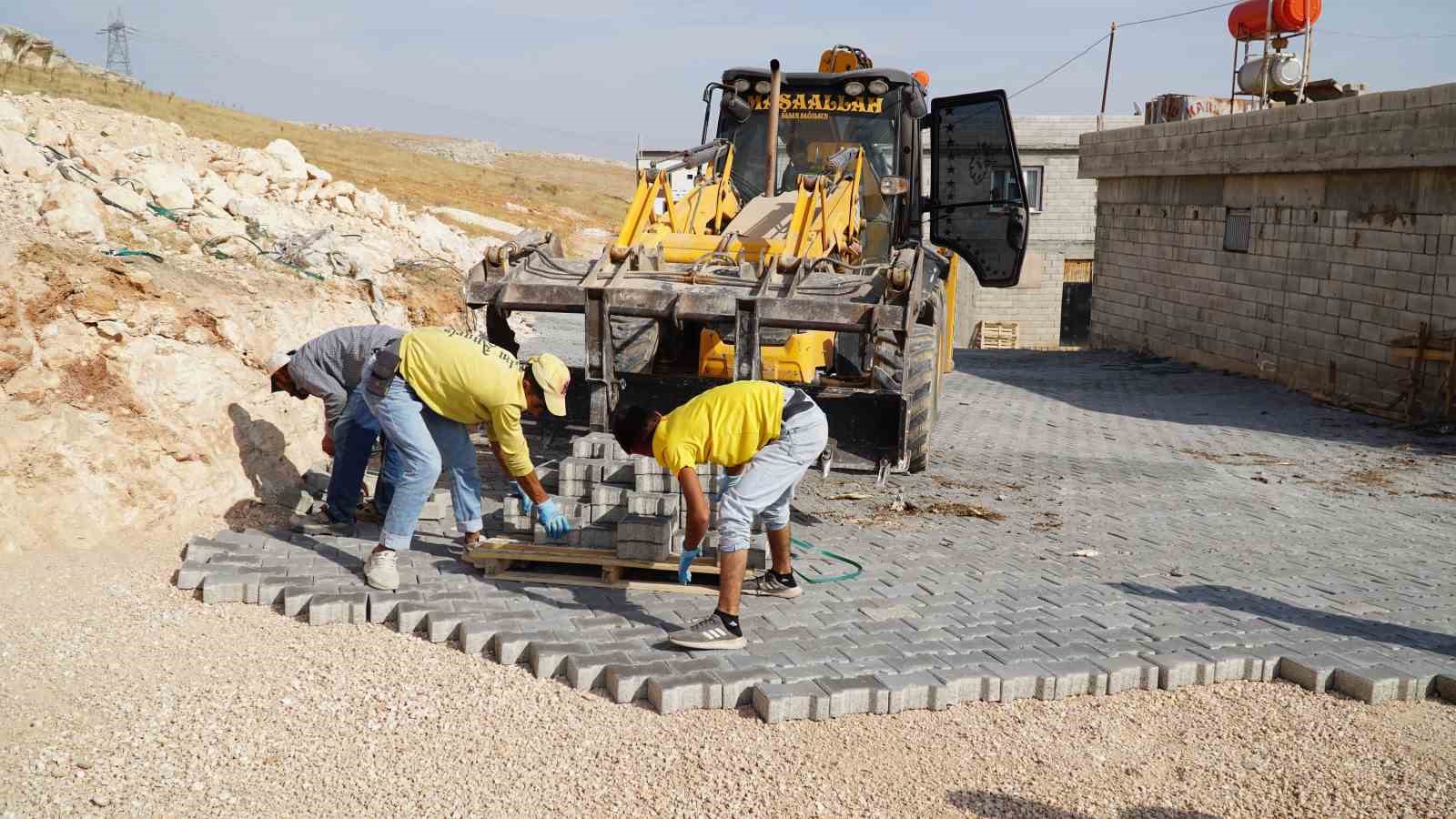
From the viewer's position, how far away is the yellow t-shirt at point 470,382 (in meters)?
5.56

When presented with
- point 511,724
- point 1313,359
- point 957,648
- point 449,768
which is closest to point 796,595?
point 957,648

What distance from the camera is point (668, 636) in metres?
4.96

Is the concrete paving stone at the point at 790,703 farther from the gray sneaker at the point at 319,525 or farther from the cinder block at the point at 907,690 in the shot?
the gray sneaker at the point at 319,525

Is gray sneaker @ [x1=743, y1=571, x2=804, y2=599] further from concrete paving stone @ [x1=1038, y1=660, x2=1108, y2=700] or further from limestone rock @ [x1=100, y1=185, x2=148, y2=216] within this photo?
limestone rock @ [x1=100, y1=185, x2=148, y2=216]

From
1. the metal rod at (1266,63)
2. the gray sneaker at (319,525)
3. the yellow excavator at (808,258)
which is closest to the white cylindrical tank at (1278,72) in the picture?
the metal rod at (1266,63)

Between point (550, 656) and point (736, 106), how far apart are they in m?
6.05

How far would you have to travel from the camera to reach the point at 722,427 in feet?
16.6

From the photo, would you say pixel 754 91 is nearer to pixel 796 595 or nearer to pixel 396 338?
pixel 396 338

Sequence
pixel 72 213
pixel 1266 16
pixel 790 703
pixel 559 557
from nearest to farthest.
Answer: pixel 790 703 < pixel 559 557 < pixel 72 213 < pixel 1266 16

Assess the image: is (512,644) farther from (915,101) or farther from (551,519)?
(915,101)

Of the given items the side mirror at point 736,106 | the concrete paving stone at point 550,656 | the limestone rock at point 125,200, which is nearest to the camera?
the concrete paving stone at point 550,656

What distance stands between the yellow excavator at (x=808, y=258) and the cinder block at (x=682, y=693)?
3076 mm

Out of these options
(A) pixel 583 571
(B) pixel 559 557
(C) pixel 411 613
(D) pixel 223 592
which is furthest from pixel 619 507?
(D) pixel 223 592

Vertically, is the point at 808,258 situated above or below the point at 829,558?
above
